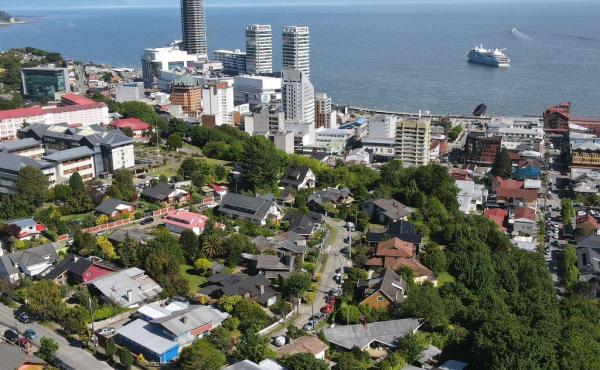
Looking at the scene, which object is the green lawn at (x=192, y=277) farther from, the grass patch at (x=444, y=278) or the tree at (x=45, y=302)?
the grass patch at (x=444, y=278)

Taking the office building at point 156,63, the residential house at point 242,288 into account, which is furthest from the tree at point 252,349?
the office building at point 156,63

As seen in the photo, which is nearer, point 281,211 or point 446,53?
point 281,211

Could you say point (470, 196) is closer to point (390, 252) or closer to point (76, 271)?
point (390, 252)

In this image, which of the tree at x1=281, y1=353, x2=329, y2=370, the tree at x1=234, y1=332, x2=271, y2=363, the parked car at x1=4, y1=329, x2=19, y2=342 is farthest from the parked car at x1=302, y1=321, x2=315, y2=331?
the parked car at x1=4, y1=329, x2=19, y2=342

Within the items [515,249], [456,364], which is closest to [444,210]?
[515,249]

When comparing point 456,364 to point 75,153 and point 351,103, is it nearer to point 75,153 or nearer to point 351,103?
point 75,153
